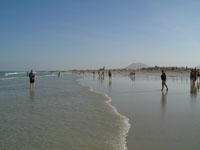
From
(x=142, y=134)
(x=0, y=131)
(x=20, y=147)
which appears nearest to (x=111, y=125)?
(x=142, y=134)

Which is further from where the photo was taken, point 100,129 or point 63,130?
point 100,129

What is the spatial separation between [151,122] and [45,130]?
3.52 m

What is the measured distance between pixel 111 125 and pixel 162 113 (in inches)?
108

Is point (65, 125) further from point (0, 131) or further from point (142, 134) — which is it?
point (142, 134)

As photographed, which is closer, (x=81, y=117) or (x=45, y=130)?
(x=45, y=130)

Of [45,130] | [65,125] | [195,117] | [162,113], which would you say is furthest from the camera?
[162,113]

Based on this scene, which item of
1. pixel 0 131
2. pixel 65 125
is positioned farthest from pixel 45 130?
pixel 0 131

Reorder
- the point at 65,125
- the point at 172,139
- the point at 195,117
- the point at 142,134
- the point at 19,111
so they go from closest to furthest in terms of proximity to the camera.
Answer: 1. the point at 172,139
2. the point at 142,134
3. the point at 65,125
4. the point at 195,117
5. the point at 19,111

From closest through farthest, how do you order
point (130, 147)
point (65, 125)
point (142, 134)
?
point (130, 147) → point (142, 134) → point (65, 125)

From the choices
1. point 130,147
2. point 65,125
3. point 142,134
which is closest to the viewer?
point 130,147

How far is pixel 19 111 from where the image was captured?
9344mm

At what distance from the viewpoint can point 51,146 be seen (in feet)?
17.0

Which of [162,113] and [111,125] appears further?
[162,113]

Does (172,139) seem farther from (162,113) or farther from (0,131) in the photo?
(0,131)
